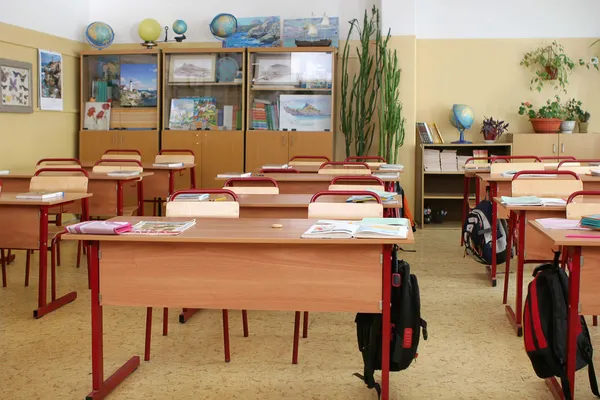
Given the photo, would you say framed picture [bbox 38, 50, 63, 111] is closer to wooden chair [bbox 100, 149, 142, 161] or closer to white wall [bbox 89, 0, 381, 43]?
wooden chair [bbox 100, 149, 142, 161]

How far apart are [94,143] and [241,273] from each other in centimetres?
626

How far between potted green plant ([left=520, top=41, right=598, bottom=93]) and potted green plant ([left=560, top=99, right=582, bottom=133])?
0.18 meters

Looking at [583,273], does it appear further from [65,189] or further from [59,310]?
[65,189]

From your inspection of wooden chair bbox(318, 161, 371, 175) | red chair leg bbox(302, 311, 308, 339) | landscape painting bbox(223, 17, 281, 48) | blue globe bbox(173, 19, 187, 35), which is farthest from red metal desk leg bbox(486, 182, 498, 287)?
blue globe bbox(173, 19, 187, 35)

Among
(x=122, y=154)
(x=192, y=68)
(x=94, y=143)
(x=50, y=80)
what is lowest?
(x=122, y=154)

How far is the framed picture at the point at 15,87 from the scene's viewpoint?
7.11 metres

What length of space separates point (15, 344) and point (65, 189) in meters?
1.51

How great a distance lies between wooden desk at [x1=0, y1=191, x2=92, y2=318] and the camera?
431 centimetres

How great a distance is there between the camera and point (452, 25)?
8406 mm

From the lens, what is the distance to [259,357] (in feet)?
11.5

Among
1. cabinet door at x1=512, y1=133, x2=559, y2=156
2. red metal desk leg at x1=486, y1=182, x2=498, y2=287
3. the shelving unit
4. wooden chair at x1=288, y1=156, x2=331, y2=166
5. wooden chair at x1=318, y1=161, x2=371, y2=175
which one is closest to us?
red metal desk leg at x1=486, y1=182, x2=498, y2=287

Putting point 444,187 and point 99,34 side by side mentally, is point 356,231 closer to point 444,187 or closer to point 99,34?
point 444,187

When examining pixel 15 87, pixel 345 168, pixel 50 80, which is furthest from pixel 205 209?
pixel 50 80

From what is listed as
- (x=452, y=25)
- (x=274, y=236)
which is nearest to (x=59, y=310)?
(x=274, y=236)
